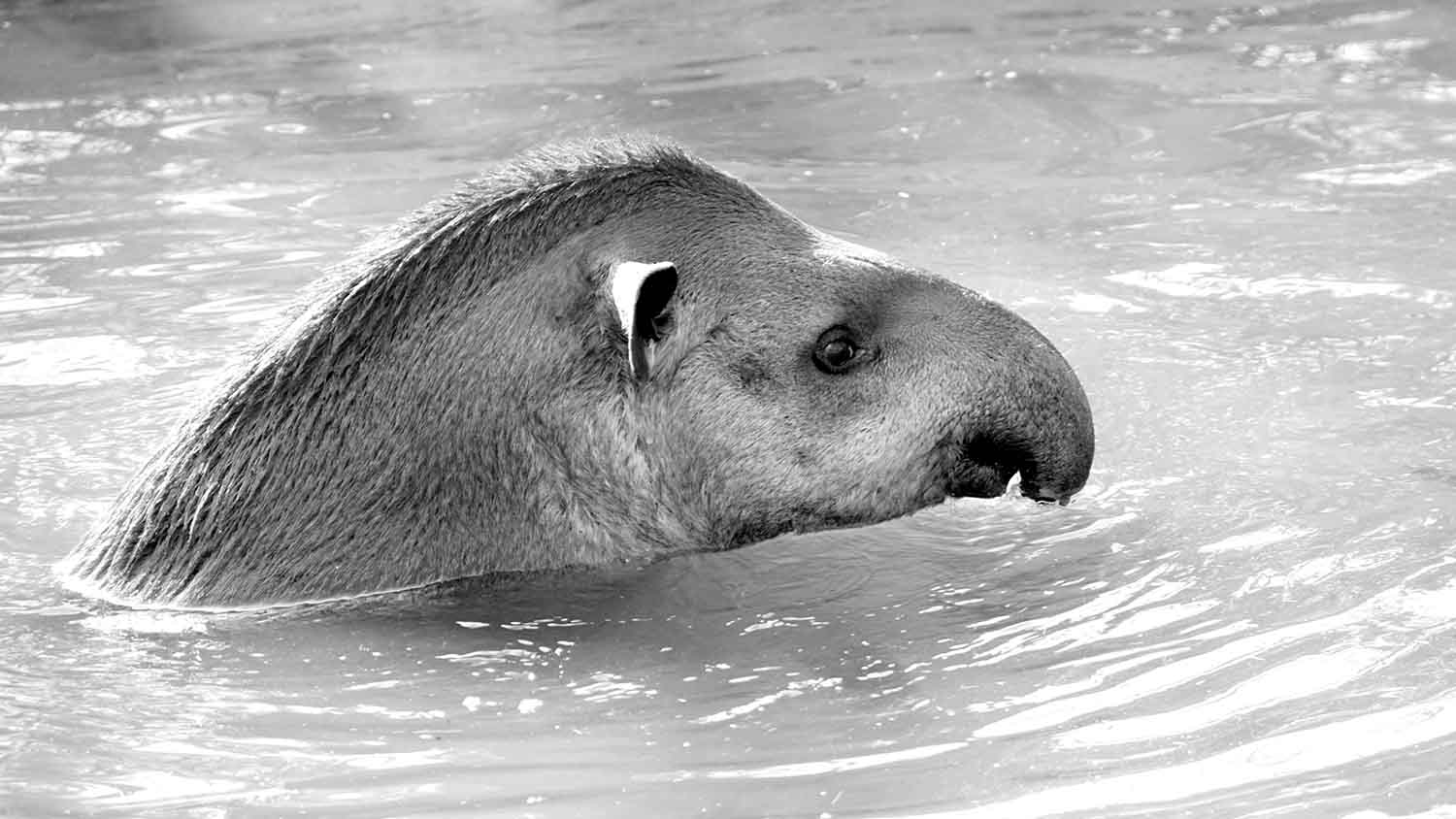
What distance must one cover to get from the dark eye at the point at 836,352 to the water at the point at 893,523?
82cm

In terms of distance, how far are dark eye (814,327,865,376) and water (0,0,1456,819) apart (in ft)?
2.68

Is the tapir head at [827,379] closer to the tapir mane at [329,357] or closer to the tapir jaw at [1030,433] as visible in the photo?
the tapir jaw at [1030,433]

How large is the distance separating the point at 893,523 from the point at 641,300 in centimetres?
173

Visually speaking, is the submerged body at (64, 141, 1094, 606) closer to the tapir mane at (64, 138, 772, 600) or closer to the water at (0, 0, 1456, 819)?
the tapir mane at (64, 138, 772, 600)

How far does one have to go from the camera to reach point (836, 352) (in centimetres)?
797

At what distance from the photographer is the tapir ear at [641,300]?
7.42m

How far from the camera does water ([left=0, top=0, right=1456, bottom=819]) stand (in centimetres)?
660

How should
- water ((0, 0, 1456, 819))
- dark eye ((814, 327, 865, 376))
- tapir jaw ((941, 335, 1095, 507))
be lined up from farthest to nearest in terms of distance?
1. dark eye ((814, 327, 865, 376))
2. tapir jaw ((941, 335, 1095, 507))
3. water ((0, 0, 1456, 819))

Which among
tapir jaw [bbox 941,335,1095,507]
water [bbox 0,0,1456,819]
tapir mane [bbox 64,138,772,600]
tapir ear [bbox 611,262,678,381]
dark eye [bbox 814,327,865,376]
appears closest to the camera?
water [bbox 0,0,1456,819]

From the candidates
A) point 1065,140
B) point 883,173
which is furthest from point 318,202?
point 1065,140

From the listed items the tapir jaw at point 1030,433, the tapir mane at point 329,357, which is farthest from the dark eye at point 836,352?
the tapir mane at point 329,357

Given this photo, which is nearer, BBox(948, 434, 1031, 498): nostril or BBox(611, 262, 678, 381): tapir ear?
BBox(611, 262, 678, 381): tapir ear

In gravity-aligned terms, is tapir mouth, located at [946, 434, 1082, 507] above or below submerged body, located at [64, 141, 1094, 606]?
below

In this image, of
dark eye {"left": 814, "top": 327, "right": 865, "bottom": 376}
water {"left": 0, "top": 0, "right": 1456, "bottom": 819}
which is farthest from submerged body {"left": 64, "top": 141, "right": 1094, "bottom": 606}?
Result: water {"left": 0, "top": 0, "right": 1456, "bottom": 819}
